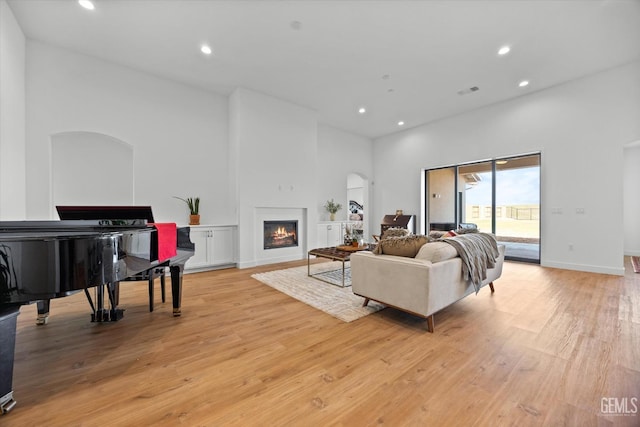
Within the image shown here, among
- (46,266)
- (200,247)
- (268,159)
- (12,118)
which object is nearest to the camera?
(46,266)

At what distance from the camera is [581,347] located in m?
1.98

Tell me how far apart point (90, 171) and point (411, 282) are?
6.34m

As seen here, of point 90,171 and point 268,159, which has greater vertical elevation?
point 268,159

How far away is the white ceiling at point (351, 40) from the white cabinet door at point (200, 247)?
292 cm

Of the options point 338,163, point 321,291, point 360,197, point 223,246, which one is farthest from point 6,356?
point 360,197

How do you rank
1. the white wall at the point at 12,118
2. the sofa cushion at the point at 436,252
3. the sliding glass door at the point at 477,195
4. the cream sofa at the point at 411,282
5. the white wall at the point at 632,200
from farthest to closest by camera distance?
the sliding glass door at the point at 477,195, the white wall at the point at 632,200, the white wall at the point at 12,118, the sofa cushion at the point at 436,252, the cream sofa at the point at 411,282

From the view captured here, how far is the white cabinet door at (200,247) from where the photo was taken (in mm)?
4460

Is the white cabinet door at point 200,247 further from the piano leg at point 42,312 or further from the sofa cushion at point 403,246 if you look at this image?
the sofa cushion at point 403,246

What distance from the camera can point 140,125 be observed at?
4410 mm

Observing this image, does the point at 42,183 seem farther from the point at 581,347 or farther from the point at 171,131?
the point at 581,347

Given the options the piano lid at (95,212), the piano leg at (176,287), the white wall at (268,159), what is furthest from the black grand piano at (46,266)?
the white wall at (268,159)

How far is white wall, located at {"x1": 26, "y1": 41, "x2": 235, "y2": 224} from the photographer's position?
3625 mm

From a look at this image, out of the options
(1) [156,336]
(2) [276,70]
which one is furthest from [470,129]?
(1) [156,336]

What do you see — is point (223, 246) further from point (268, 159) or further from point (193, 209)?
point (268, 159)
